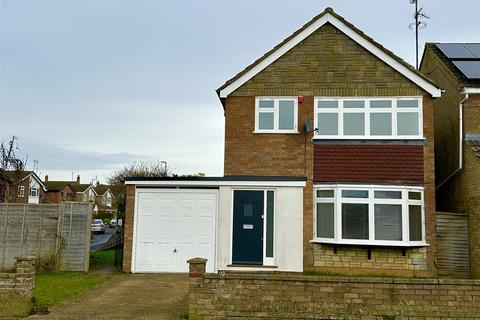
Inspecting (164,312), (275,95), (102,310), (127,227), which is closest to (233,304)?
(164,312)

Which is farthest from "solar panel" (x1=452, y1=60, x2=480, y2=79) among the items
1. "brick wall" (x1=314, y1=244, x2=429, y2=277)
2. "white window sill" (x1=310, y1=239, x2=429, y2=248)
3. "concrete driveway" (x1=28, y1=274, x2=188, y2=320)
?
"concrete driveway" (x1=28, y1=274, x2=188, y2=320)

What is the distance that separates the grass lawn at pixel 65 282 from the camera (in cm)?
936

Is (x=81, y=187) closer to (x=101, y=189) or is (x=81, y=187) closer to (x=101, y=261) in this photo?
(x=101, y=189)

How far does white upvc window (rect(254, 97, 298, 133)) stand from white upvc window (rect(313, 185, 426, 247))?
2.35 meters

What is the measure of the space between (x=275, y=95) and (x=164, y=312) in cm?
793

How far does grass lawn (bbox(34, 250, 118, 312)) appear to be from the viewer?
30.7 ft

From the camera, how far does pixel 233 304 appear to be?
297 inches

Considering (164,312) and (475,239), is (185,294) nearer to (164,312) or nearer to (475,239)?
(164,312)

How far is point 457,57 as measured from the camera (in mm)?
16125

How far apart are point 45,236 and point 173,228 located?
3649mm

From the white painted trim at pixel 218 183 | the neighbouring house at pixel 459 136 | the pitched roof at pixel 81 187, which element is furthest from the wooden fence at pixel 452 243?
the pitched roof at pixel 81 187

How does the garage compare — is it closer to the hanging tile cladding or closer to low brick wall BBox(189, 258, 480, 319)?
the hanging tile cladding

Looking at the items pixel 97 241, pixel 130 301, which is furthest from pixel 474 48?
pixel 97 241

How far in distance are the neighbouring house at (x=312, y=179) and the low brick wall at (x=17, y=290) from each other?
204 inches
